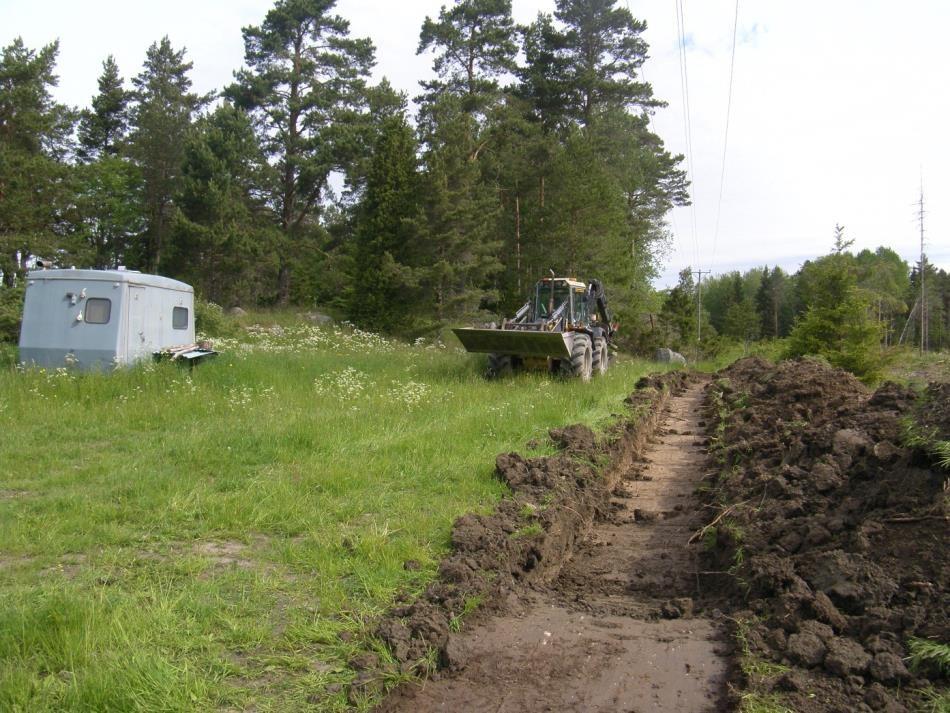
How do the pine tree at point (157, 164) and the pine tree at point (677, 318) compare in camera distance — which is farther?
the pine tree at point (677, 318)

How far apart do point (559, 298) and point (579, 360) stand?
215 centimetres

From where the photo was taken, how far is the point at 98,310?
11867mm

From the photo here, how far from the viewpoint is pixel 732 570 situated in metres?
4.81

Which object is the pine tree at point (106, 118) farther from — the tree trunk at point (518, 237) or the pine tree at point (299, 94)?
Answer: the tree trunk at point (518, 237)

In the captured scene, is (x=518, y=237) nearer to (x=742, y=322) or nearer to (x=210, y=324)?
(x=210, y=324)

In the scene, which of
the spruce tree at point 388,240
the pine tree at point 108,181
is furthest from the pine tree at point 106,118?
the spruce tree at point 388,240

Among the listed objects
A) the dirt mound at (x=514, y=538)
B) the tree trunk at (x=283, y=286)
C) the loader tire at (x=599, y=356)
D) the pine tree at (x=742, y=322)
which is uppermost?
the pine tree at (x=742, y=322)

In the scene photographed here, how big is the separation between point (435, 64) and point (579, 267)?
11.6 m

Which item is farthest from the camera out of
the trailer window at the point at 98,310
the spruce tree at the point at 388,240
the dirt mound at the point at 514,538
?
the spruce tree at the point at 388,240

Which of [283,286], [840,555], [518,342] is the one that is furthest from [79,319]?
Result: [283,286]

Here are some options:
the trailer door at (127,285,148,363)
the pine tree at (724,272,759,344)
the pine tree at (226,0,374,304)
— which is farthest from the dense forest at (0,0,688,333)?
the pine tree at (724,272,759,344)

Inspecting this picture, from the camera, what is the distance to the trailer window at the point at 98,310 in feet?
38.8

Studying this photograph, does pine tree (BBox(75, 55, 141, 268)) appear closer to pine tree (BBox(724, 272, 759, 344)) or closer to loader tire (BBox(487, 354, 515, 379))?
loader tire (BBox(487, 354, 515, 379))

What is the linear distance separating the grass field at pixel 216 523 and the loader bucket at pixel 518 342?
2362 millimetres
